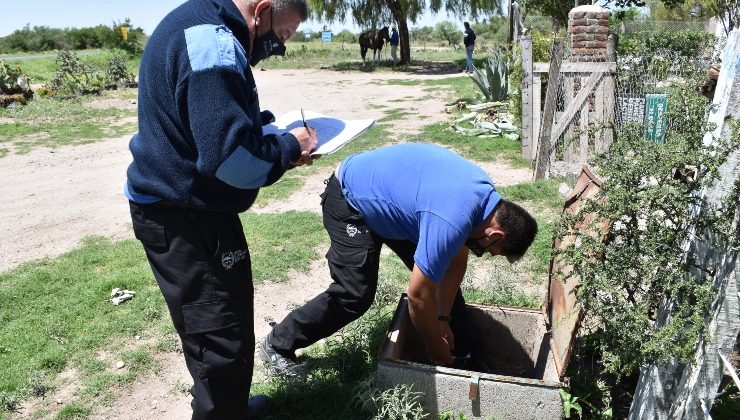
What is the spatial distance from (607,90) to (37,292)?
224 inches

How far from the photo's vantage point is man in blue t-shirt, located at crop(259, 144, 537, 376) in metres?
2.45

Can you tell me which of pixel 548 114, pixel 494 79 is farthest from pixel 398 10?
pixel 548 114

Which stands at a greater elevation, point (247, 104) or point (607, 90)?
point (247, 104)

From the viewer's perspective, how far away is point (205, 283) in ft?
7.41

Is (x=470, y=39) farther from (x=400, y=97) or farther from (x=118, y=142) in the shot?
(x=118, y=142)

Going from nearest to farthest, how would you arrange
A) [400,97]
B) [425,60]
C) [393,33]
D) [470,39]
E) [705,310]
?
[705,310] < [400,97] < [470,39] < [393,33] < [425,60]

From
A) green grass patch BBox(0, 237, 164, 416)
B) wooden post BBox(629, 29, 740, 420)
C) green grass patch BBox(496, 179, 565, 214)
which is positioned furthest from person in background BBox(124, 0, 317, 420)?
green grass patch BBox(496, 179, 565, 214)

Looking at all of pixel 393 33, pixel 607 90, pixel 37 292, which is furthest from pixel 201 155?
pixel 393 33

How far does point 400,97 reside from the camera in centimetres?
1528

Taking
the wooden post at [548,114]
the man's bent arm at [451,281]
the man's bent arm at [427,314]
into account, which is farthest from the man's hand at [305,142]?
the wooden post at [548,114]

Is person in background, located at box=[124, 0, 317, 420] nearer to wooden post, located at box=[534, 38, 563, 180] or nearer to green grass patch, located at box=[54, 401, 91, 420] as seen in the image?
green grass patch, located at box=[54, 401, 91, 420]

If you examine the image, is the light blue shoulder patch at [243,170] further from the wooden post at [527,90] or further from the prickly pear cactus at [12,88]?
the prickly pear cactus at [12,88]

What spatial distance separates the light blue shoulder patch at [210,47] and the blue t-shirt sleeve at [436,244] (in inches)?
38.3

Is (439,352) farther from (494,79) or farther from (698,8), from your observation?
(698,8)
